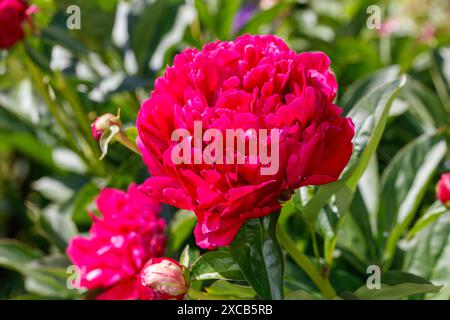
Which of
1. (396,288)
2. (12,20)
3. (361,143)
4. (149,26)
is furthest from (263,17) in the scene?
(396,288)

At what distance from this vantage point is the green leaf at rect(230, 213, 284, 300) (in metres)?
0.53

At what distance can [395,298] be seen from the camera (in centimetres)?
62

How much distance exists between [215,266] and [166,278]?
5cm

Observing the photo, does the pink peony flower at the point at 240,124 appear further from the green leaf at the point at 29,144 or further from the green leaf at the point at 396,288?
the green leaf at the point at 29,144

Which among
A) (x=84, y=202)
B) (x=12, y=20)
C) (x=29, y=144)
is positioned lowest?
(x=84, y=202)

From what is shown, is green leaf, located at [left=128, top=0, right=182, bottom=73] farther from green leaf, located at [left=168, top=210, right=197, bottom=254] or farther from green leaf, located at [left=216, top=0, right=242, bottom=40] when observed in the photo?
green leaf, located at [left=168, top=210, right=197, bottom=254]

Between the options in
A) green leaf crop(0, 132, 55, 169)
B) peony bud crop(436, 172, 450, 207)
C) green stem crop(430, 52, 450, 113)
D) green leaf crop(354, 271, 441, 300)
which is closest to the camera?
green leaf crop(354, 271, 441, 300)

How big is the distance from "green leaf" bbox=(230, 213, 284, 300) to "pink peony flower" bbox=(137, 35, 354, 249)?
20 millimetres

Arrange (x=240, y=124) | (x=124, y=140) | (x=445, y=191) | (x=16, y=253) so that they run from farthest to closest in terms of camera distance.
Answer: (x=16, y=253), (x=445, y=191), (x=124, y=140), (x=240, y=124)

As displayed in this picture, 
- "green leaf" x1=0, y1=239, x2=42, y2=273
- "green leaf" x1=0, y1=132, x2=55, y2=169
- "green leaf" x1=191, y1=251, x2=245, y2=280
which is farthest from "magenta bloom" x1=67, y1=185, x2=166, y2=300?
"green leaf" x1=0, y1=132, x2=55, y2=169

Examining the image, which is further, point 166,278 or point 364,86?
point 364,86

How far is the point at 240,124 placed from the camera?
1.58ft

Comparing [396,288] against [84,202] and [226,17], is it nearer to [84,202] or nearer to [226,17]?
[84,202]

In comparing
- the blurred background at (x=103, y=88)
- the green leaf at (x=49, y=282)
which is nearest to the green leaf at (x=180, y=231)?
the blurred background at (x=103, y=88)
